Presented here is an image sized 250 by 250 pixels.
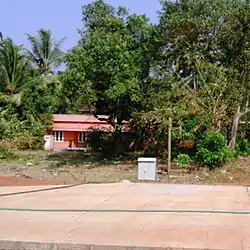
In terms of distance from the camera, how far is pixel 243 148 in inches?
707

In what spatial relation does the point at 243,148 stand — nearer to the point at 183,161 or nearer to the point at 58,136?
the point at 183,161

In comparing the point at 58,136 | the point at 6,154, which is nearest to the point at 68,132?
the point at 58,136

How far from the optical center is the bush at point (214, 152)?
14883mm

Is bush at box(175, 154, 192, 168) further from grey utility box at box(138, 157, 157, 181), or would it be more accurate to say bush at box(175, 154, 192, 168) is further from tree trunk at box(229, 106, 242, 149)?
grey utility box at box(138, 157, 157, 181)

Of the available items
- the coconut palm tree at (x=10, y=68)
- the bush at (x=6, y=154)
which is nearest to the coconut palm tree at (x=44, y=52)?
the coconut palm tree at (x=10, y=68)

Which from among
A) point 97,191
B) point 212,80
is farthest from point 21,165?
point 97,191

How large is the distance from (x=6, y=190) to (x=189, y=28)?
9810mm

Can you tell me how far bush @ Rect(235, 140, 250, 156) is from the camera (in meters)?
17.5

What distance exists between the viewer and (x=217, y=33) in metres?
17.6

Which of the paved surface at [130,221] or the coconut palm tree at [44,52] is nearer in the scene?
the paved surface at [130,221]

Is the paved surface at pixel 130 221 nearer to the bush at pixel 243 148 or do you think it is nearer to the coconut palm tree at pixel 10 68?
the bush at pixel 243 148

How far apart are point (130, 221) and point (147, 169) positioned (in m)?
6.23

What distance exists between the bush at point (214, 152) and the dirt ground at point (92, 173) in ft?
0.84

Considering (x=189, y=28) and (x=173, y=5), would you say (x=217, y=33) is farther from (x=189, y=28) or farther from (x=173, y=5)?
(x=173, y=5)
